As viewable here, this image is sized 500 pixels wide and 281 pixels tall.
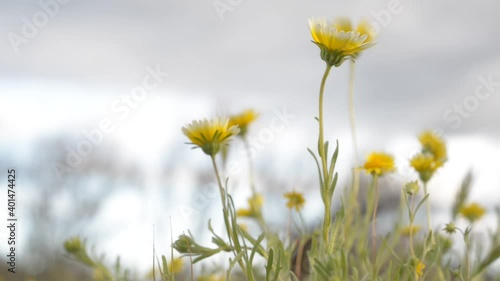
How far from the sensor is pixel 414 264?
4.80 feet

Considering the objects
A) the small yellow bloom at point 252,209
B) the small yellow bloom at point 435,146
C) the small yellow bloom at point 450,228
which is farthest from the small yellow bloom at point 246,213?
the small yellow bloom at point 450,228

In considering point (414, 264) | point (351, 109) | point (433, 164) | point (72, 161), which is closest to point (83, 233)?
point (72, 161)

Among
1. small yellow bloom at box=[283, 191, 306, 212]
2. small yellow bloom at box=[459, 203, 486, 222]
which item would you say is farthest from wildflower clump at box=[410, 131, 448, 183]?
small yellow bloom at box=[459, 203, 486, 222]

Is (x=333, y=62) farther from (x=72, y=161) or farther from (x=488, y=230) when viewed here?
(x=72, y=161)

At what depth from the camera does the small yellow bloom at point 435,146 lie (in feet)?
7.61

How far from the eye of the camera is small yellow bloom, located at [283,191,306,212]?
84.8 inches

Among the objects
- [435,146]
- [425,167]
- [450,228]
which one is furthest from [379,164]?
[435,146]

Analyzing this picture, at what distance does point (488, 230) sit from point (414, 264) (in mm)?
1075

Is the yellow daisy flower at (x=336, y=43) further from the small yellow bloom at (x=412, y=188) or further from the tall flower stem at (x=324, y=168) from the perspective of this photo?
the small yellow bloom at (x=412, y=188)

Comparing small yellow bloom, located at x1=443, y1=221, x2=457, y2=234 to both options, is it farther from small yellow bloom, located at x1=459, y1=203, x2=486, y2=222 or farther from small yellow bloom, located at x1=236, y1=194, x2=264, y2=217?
small yellow bloom, located at x1=459, y1=203, x2=486, y2=222

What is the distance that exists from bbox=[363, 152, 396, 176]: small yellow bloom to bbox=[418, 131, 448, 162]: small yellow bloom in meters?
0.33

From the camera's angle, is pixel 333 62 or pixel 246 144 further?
pixel 246 144

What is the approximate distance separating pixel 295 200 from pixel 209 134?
692 millimetres

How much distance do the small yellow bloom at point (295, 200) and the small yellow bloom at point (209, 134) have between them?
0.65m
